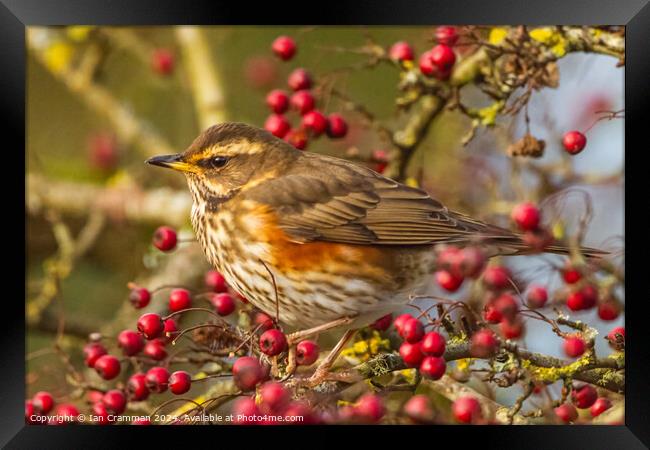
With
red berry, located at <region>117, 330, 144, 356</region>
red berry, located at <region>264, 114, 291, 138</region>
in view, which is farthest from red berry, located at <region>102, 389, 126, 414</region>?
red berry, located at <region>264, 114, 291, 138</region>

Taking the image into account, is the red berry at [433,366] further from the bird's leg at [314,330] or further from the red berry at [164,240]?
the red berry at [164,240]

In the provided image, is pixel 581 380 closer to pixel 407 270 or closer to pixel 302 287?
pixel 407 270

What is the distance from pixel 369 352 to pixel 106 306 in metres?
1.67

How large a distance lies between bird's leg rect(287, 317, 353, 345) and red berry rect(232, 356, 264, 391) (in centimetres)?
25

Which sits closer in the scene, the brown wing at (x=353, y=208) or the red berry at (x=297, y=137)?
the brown wing at (x=353, y=208)

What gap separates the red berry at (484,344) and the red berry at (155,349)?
107cm

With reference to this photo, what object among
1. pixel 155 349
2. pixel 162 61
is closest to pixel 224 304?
pixel 155 349

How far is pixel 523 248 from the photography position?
2902 mm

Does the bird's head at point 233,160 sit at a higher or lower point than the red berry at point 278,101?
lower

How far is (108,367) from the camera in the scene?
289cm

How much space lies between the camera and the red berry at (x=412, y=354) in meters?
2.69

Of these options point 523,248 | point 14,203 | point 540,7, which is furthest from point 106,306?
point 540,7

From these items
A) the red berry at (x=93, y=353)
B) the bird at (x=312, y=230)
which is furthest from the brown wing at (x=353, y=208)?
the red berry at (x=93, y=353)

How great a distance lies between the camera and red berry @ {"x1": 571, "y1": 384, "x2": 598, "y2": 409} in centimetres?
286
